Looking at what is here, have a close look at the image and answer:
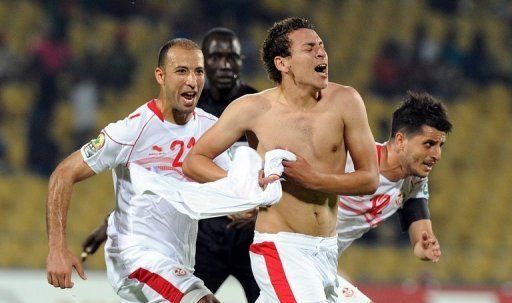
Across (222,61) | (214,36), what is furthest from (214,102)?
(214,36)

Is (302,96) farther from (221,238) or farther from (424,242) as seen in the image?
(221,238)

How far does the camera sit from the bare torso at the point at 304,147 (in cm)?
540

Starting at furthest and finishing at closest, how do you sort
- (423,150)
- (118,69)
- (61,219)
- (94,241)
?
1. (118,69)
2. (94,241)
3. (423,150)
4. (61,219)

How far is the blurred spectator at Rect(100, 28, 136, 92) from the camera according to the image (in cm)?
1358

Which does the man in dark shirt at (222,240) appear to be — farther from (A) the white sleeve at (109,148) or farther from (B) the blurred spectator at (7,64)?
(B) the blurred spectator at (7,64)

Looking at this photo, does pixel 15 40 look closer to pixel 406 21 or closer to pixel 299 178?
pixel 406 21

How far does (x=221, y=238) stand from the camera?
23.1ft

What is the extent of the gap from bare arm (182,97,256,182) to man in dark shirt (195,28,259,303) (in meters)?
1.32

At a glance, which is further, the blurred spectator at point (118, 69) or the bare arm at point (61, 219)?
the blurred spectator at point (118, 69)

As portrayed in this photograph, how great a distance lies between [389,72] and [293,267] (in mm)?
9473

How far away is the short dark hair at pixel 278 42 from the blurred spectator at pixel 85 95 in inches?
294

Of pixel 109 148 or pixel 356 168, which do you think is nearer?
pixel 356 168

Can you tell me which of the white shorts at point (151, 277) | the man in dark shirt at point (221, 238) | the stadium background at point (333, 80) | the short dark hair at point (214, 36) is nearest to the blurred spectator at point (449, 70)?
the stadium background at point (333, 80)

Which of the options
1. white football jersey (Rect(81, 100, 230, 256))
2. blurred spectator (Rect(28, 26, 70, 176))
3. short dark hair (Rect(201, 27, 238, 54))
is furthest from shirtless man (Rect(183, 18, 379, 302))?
blurred spectator (Rect(28, 26, 70, 176))
